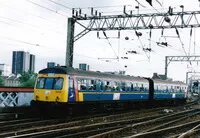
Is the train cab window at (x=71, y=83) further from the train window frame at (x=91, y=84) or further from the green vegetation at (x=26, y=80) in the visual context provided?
the green vegetation at (x=26, y=80)

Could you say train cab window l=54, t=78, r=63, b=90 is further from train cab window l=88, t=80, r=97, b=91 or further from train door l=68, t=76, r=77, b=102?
train cab window l=88, t=80, r=97, b=91

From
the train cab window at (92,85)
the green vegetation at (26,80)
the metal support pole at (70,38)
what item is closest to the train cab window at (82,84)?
the train cab window at (92,85)

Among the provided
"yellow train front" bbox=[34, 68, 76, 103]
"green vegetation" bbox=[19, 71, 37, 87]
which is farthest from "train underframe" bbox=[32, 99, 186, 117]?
"green vegetation" bbox=[19, 71, 37, 87]

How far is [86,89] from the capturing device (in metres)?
23.4

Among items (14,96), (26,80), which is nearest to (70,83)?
(14,96)

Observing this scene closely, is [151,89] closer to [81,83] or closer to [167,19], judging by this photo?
[167,19]

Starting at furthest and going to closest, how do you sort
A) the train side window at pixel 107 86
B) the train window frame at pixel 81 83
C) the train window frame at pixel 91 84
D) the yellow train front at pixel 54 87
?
1. the train side window at pixel 107 86
2. the train window frame at pixel 91 84
3. the train window frame at pixel 81 83
4. the yellow train front at pixel 54 87

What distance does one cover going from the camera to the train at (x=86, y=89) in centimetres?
2175

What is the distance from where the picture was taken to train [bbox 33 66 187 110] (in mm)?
21750

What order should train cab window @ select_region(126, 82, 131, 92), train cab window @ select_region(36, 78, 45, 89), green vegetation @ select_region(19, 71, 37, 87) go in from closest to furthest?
1. train cab window @ select_region(36, 78, 45, 89)
2. train cab window @ select_region(126, 82, 131, 92)
3. green vegetation @ select_region(19, 71, 37, 87)

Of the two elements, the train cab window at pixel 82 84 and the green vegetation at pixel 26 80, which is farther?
the green vegetation at pixel 26 80

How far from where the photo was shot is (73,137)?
14.3 meters

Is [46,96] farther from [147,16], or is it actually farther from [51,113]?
[147,16]

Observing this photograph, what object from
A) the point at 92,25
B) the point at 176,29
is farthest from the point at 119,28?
the point at 176,29
